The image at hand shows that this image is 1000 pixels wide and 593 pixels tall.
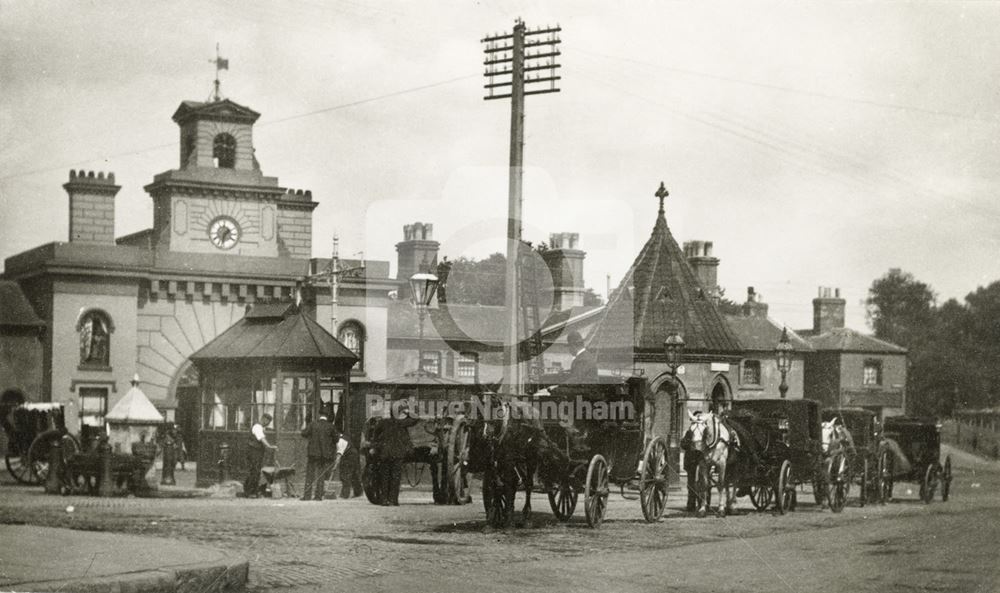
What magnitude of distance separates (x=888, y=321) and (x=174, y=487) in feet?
44.2

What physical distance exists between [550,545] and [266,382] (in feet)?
27.4

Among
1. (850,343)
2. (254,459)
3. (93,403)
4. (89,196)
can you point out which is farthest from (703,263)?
(89,196)

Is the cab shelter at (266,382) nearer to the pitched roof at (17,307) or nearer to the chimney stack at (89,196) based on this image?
the pitched roof at (17,307)

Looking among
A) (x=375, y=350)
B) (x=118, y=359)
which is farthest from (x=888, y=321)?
(x=375, y=350)

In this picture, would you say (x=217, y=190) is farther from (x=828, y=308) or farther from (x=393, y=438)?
(x=828, y=308)

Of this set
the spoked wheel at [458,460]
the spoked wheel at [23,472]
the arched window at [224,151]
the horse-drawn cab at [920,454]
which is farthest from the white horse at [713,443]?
the spoked wheel at [23,472]

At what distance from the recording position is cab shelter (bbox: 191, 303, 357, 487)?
19.5 m

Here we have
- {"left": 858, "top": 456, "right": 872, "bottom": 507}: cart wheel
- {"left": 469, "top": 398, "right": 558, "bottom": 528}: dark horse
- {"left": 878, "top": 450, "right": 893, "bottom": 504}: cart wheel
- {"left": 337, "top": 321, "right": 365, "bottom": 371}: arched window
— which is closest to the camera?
{"left": 469, "top": 398, "right": 558, "bottom": 528}: dark horse

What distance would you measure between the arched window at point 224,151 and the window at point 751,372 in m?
24.0

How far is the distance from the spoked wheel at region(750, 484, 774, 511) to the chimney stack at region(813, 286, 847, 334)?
344cm

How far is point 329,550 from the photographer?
11594 mm

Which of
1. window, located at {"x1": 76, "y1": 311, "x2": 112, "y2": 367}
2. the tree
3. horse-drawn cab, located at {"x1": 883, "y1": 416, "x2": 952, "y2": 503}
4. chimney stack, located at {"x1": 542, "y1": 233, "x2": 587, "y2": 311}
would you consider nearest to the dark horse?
the tree

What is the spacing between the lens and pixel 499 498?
14.2 m

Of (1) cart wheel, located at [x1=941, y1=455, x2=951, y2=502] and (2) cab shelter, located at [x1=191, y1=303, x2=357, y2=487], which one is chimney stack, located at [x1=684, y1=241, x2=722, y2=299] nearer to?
(1) cart wheel, located at [x1=941, y1=455, x2=951, y2=502]
